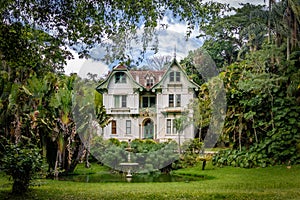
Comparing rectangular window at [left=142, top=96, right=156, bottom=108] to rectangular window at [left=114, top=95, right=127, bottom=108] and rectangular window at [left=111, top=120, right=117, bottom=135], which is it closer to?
rectangular window at [left=114, top=95, right=127, bottom=108]

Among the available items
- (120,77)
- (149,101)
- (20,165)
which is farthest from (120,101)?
(20,165)

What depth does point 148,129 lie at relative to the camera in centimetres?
834

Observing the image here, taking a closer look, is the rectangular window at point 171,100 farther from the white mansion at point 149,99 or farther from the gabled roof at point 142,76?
the gabled roof at point 142,76

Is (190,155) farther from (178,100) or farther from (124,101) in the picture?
(124,101)

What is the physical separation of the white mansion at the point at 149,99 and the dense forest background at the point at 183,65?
0.36m

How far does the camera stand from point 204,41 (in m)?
8.68

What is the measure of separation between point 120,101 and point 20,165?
3069mm

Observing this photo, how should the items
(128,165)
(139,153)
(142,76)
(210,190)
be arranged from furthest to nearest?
(128,165) < (139,153) < (142,76) < (210,190)

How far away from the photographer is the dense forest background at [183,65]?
6637 mm

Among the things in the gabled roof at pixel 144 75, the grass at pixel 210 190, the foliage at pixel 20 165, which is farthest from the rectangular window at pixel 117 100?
the foliage at pixel 20 165

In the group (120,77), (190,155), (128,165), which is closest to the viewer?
(120,77)

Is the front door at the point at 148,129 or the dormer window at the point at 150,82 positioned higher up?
the dormer window at the point at 150,82

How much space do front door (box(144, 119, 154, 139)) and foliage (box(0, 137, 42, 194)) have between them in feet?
8.64

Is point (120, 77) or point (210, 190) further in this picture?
point (120, 77)
